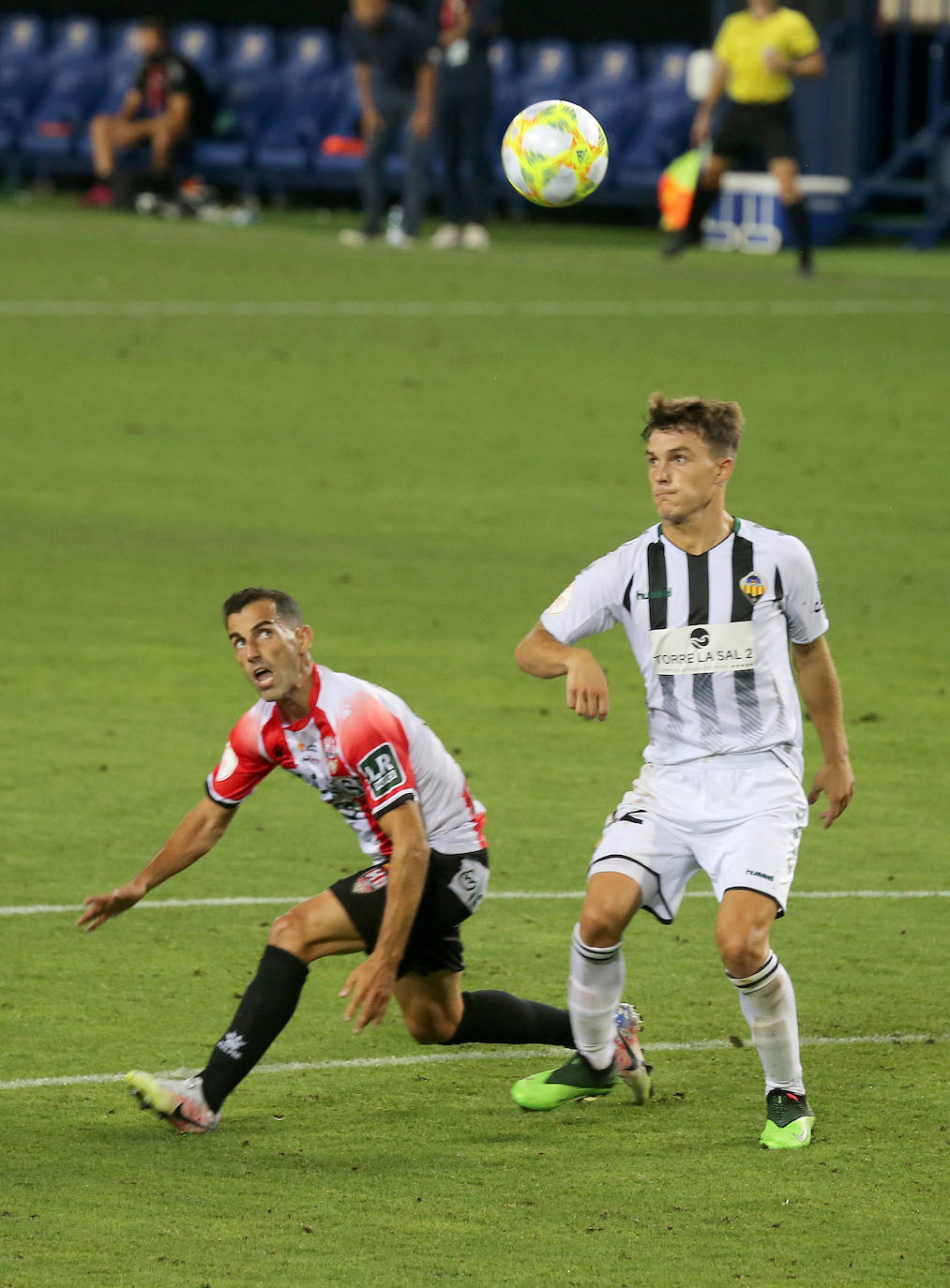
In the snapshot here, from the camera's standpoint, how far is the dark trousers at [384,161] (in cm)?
2442

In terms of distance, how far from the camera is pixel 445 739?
9609 millimetres

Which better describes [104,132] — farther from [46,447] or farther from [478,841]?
[478,841]

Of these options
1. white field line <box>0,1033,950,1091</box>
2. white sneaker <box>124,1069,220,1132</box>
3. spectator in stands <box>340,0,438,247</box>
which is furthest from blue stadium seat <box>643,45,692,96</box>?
white sneaker <box>124,1069,220,1132</box>

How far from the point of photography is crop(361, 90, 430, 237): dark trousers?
24.4 meters

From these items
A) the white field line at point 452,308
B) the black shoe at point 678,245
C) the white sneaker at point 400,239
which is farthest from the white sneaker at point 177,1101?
the white sneaker at point 400,239

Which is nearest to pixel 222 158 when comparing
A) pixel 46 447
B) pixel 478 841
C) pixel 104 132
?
pixel 104 132

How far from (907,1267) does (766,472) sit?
1041cm

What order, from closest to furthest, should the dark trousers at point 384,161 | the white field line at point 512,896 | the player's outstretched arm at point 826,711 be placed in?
the player's outstretched arm at point 826,711 → the white field line at point 512,896 → the dark trousers at point 384,161

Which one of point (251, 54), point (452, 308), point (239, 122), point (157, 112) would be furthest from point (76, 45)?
point (452, 308)

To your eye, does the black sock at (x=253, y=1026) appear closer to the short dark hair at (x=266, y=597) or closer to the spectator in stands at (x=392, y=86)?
the short dark hair at (x=266, y=597)

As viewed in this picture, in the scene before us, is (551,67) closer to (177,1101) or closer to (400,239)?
(400,239)

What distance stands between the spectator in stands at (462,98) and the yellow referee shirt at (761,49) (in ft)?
9.42

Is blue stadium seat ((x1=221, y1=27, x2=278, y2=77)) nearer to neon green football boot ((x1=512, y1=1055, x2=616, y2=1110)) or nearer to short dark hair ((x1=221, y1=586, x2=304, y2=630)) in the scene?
short dark hair ((x1=221, y1=586, x2=304, y2=630))

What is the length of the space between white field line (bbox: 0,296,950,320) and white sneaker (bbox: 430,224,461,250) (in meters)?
4.05
